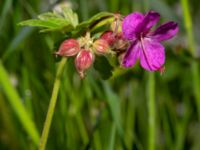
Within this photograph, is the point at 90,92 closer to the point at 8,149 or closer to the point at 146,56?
the point at 8,149

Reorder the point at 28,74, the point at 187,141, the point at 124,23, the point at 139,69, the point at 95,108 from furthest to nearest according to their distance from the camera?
the point at 187,141 < the point at 139,69 < the point at 95,108 < the point at 28,74 < the point at 124,23

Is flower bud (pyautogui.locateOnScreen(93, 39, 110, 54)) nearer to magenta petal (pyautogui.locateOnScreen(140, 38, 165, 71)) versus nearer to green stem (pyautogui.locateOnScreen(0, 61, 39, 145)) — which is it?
magenta petal (pyautogui.locateOnScreen(140, 38, 165, 71))

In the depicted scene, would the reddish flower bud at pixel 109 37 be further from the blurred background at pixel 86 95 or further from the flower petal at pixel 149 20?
the blurred background at pixel 86 95

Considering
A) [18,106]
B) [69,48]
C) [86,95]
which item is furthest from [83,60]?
[86,95]

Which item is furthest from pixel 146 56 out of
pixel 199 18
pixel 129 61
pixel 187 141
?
pixel 199 18

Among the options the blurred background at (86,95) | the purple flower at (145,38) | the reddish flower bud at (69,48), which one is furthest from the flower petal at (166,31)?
the blurred background at (86,95)

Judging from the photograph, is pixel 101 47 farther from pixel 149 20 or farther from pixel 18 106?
pixel 18 106
